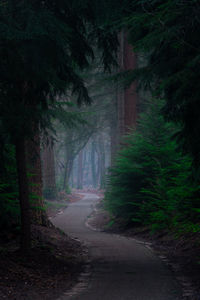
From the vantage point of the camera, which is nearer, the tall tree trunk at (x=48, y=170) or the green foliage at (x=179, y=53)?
the green foliage at (x=179, y=53)

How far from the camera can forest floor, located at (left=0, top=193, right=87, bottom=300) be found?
6.41 meters

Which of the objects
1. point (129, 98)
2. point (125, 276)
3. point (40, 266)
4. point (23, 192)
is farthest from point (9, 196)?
point (129, 98)

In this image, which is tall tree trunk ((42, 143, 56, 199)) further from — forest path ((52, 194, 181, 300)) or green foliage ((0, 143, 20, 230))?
green foliage ((0, 143, 20, 230))

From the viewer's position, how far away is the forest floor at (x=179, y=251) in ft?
23.1

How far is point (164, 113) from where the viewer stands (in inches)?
323

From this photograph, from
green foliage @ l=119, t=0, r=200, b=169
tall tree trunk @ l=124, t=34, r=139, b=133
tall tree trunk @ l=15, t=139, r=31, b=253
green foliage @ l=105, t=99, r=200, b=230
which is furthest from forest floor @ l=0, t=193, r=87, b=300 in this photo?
tall tree trunk @ l=124, t=34, r=139, b=133

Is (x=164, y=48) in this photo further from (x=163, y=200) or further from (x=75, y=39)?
(x=163, y=200)

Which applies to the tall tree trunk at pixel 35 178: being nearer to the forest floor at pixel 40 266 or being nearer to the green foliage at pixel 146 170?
the forest floor at pixel 40 266

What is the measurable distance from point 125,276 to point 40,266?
1944mm

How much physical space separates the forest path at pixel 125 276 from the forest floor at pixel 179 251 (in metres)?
0.23

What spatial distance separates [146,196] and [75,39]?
7510 millimetres

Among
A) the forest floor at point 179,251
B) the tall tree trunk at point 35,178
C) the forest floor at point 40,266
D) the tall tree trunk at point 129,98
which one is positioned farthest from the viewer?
the tall tree trunk at point 129,98

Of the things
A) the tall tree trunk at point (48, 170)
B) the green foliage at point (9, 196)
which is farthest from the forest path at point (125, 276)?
the tall tree trunk at point (48, 170)

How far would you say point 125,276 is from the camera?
25.6ft
